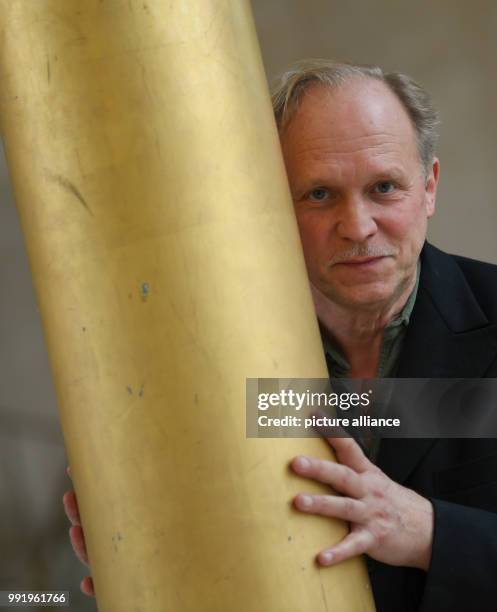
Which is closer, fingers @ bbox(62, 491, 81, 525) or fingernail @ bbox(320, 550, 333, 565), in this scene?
fingernail @ bbox(320, 550, 333, 565)

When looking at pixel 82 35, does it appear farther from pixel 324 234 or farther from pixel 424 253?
pixel 424 253

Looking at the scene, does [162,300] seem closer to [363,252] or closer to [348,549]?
[348,549]

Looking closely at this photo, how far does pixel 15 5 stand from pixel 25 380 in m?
5.33

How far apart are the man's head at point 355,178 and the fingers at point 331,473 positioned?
561mm

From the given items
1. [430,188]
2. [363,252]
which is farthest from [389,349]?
[430,188]

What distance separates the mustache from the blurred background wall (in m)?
3.80

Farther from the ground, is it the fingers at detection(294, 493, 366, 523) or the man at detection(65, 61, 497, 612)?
the man at detection(65, 61, 497, 612)

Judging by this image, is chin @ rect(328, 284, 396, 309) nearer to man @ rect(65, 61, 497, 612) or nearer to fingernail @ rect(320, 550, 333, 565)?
man @ rect(65, 61, 497, 612)

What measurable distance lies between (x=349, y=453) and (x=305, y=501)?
0.10 meters

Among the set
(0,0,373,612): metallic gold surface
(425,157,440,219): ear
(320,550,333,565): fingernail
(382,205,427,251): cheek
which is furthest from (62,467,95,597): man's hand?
(425,157,440,219): ear

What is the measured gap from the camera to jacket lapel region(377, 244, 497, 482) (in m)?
1.35

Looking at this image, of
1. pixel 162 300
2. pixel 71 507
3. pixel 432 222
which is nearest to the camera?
pixel 162 300

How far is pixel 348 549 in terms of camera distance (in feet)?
2.83

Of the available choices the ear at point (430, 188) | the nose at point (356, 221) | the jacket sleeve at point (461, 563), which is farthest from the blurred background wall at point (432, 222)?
the jacket sleeve at point (461, 563)
